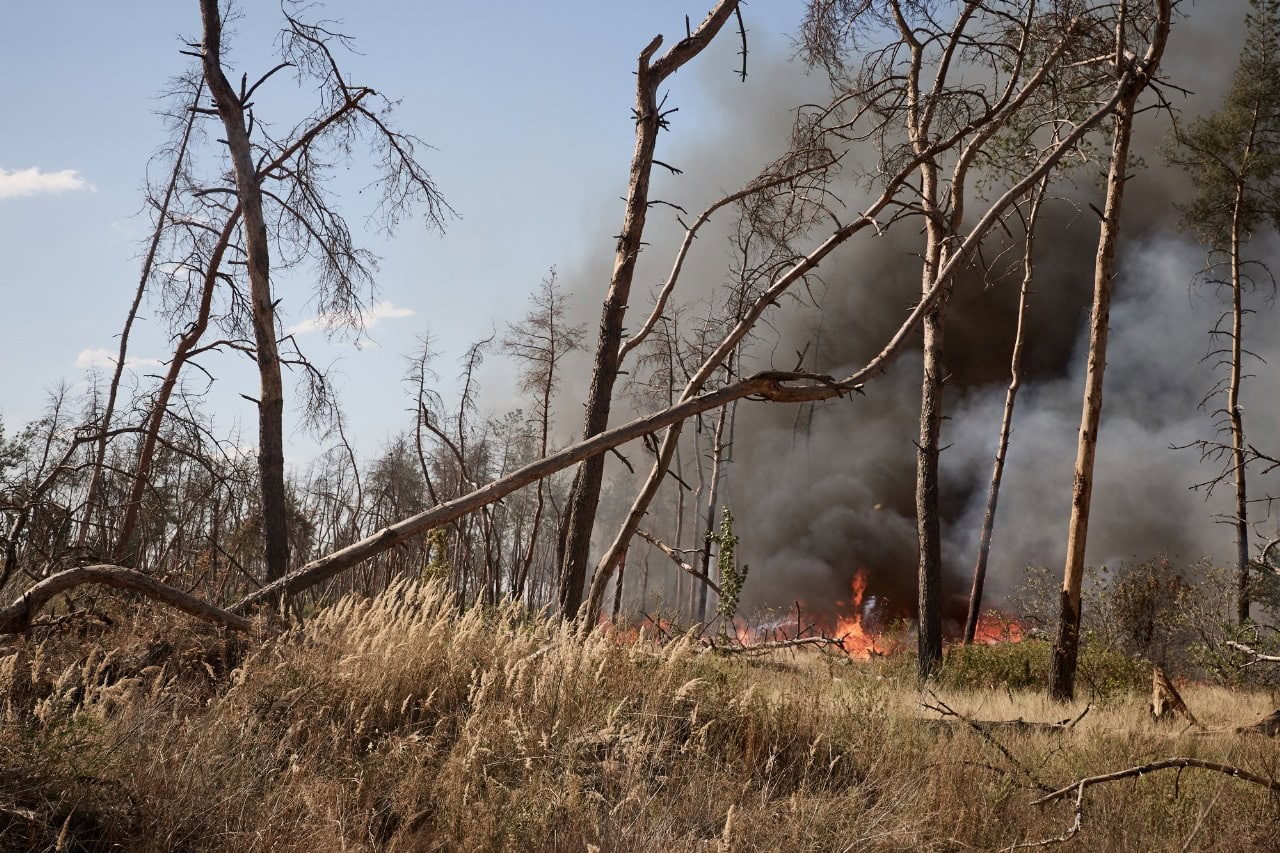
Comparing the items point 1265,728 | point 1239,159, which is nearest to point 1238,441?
point 1239,159

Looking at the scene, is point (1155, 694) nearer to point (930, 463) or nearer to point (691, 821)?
point (930, 463)

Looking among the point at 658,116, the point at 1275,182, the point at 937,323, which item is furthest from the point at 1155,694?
the point at 1275,182

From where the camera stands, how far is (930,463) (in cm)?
1183

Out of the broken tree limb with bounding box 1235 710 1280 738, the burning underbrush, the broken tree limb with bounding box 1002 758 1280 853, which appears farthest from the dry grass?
the burning underbrush

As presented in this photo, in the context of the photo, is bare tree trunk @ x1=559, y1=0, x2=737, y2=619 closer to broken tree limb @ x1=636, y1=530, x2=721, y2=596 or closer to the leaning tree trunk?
broken tree limb @ x1=636, y1=530, x2=721, y2=596

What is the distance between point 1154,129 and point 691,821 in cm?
2582

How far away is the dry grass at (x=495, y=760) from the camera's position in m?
3.25

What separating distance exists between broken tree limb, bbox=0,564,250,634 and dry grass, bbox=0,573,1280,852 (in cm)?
21

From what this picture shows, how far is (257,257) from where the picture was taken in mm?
8461

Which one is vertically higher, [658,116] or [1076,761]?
[658,116]

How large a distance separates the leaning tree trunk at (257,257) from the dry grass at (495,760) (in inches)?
116

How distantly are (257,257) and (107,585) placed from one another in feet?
14.3

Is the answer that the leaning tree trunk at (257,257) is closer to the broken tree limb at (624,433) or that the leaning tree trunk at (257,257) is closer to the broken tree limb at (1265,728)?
the broken tree limb at (624,433)

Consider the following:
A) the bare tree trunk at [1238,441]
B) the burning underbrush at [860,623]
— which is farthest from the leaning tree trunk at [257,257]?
the bare tree trunk at [1238,441]
